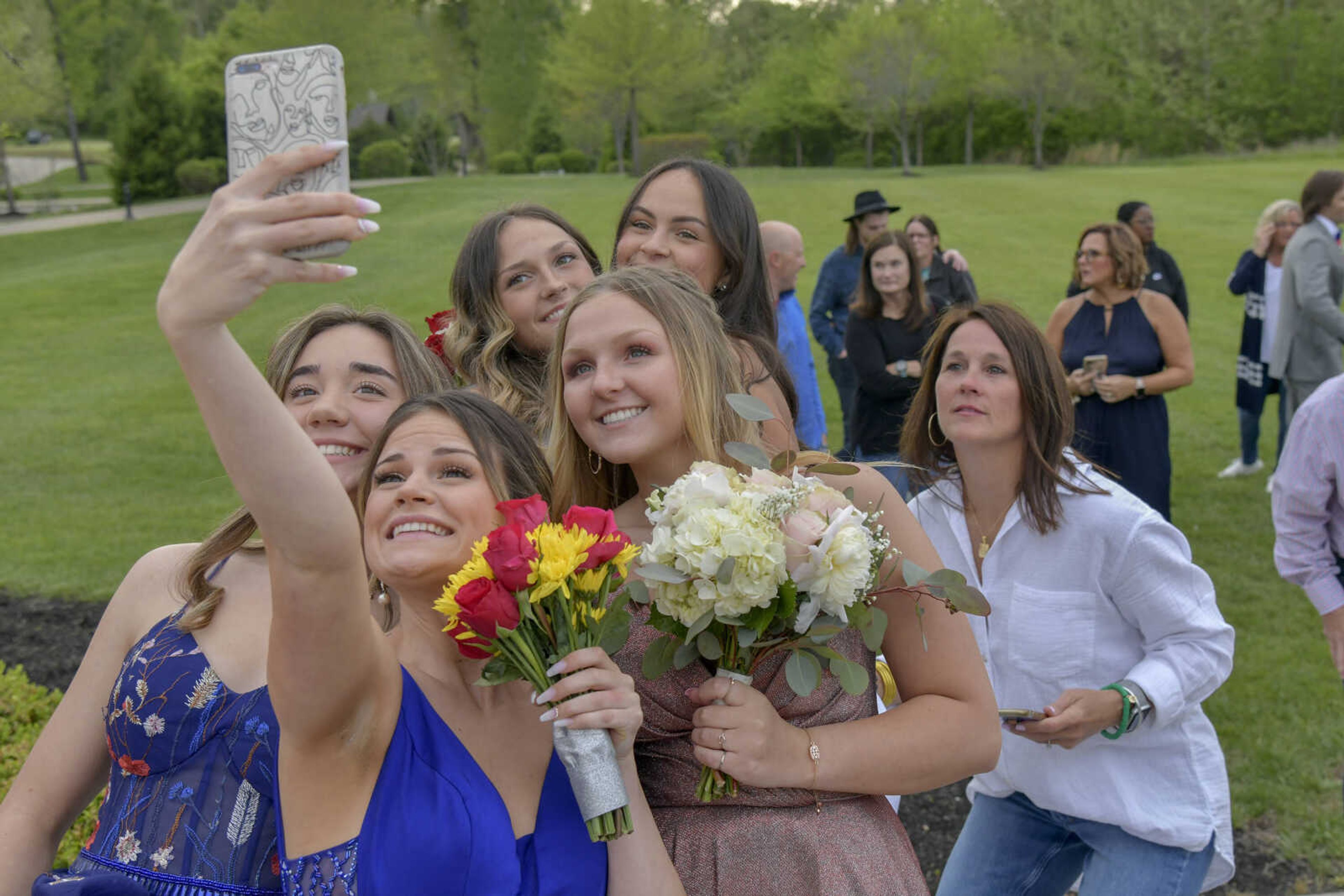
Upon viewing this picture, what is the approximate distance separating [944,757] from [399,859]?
122 cm

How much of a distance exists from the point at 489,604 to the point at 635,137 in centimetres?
5001

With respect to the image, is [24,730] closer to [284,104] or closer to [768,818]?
[768,818]

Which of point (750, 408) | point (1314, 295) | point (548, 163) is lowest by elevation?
point (1314, 295)

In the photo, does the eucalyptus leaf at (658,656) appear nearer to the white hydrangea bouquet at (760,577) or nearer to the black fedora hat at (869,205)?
the white hydrangea bouquet at (760,577)

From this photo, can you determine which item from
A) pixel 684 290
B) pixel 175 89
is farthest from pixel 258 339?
pixel 175 89

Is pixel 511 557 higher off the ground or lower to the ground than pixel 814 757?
higher

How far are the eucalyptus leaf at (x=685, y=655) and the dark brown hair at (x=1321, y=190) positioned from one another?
856 centimetres

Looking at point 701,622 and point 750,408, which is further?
point 750,408

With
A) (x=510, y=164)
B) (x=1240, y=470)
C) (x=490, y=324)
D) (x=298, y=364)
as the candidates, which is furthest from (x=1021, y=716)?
(x=510, y=164)

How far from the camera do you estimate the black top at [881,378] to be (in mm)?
8094

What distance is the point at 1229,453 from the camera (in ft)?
41.1

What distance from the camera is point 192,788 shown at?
2484 mm

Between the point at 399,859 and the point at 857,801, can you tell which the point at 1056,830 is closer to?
the point at 857,801

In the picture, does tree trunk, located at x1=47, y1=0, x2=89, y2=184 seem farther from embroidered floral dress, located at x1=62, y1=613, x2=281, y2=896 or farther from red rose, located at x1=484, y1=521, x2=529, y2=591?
red rose, located at x1=484, y1=521, x2=529, y2=591
